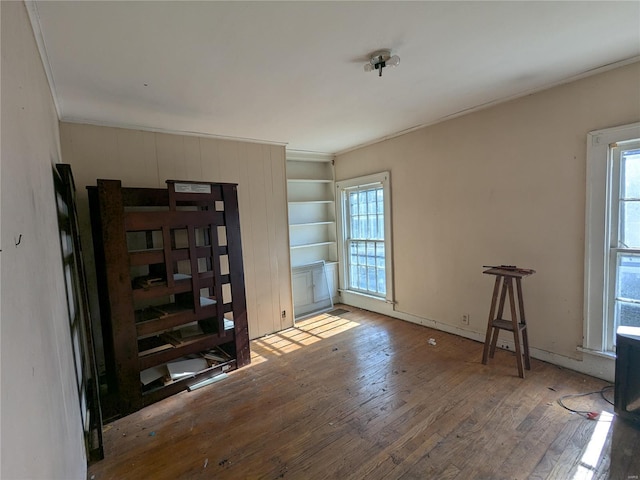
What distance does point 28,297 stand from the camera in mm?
979

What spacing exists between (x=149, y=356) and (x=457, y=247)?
10.7 ft

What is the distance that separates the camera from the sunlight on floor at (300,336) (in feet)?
11.6

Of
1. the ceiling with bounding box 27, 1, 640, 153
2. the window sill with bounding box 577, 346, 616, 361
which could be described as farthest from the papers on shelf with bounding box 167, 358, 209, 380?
the window sill with bounding box 577, 346, 616, 361

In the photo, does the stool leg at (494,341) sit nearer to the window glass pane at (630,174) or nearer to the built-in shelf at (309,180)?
the window glass pane at (630,174)

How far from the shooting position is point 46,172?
1.61 metres

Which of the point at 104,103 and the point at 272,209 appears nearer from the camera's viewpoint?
the point at 104,103

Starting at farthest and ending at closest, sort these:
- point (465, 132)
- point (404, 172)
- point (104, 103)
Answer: point (404, 172) < point (465, 132) < point (104, 103)

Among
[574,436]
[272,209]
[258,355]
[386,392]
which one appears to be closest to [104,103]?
[272,209]

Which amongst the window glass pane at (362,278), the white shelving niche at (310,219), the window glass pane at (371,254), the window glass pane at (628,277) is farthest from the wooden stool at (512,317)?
the white shelving niche at (310,219)

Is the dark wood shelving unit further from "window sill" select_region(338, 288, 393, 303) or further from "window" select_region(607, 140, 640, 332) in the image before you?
"window" select_region(607, 140, 640, 332)

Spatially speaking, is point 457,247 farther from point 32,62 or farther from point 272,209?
point 32,62

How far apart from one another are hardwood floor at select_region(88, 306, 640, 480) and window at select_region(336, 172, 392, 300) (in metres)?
1.55

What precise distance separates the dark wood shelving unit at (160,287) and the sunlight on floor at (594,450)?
2675 mm

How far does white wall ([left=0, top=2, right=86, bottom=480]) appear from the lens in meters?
0.76
